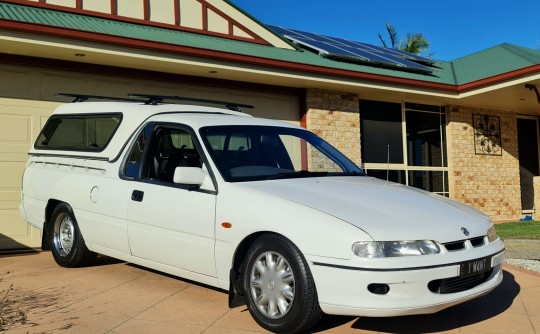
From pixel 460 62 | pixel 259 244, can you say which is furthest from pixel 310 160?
pixel 460 62

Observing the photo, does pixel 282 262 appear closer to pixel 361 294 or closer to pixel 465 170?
pixel 361 294

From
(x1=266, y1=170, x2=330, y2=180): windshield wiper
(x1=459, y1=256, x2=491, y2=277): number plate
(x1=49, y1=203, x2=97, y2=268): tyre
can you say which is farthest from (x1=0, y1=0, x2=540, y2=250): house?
(x1=459, y1=256, x2=491, y2=277): number plate

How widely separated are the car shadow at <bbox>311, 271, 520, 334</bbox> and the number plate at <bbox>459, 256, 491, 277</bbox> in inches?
22.8

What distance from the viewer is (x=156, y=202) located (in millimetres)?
4930

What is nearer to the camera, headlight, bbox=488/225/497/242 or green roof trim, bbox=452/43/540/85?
headlight, bbox=488/225/497/242

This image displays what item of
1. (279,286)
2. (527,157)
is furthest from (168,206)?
(527,157)

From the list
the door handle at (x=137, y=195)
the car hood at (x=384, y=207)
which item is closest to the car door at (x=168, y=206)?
the door handle at (x=137, y=195)

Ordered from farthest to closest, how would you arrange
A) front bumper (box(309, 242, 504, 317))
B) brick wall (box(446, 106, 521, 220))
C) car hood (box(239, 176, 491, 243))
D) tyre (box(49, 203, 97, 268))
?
1. brick wall (box(446, 106, 521, 220))
2. tyre (box(49, 203, 97, 268))
3. car hood (box(239, 176, 491, 243))
4. front bumper (box(309, 242, 504, 317))

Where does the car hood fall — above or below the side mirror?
below

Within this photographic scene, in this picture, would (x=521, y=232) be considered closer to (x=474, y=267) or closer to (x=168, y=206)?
(x=474, y=267)

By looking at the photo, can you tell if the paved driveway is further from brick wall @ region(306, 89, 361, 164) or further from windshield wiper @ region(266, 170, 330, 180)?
brick wall @ region(306, 89, 361, 164)

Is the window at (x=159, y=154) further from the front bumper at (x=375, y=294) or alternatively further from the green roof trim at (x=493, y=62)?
the green roof trim at (x=493, y=62)

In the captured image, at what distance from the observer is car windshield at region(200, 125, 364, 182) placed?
15.6 ft

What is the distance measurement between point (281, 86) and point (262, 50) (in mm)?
949
